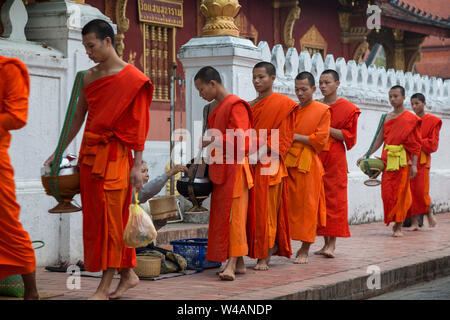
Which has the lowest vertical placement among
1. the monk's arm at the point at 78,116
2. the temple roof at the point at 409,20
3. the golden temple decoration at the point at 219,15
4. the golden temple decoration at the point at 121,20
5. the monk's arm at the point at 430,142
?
the monk's arm at the point at 430,142

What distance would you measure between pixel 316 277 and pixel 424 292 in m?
1.00

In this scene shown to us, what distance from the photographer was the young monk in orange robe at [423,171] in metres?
11.2

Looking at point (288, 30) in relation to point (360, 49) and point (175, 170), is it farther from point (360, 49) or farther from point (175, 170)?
point (175, 170)

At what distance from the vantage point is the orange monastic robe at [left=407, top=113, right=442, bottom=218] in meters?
11.2

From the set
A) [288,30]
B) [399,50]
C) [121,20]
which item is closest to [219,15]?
[121,20]

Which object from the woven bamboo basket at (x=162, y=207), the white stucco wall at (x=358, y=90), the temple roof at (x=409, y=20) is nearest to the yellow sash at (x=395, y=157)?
the white stucco wall at (x=358, y=90)

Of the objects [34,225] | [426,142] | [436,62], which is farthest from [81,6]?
[436,62]

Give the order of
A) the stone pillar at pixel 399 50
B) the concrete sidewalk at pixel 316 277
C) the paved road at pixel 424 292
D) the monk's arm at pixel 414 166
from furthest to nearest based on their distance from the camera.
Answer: the stone pillar at pixel 399 50 < the monk's arm at pixel 414 166 < the paved road at pixel 424 292 < the concrete sidewalk at pixel 316 277

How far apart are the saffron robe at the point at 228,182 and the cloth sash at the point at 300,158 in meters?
1.03

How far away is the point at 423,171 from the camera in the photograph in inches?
451

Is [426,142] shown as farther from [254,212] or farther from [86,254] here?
[86,254]

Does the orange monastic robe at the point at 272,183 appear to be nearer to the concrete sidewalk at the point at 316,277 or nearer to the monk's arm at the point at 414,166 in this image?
the concrete sidewalk at the point at 316,277

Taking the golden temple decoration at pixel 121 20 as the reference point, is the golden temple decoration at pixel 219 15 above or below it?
below

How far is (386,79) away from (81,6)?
6500 mm
